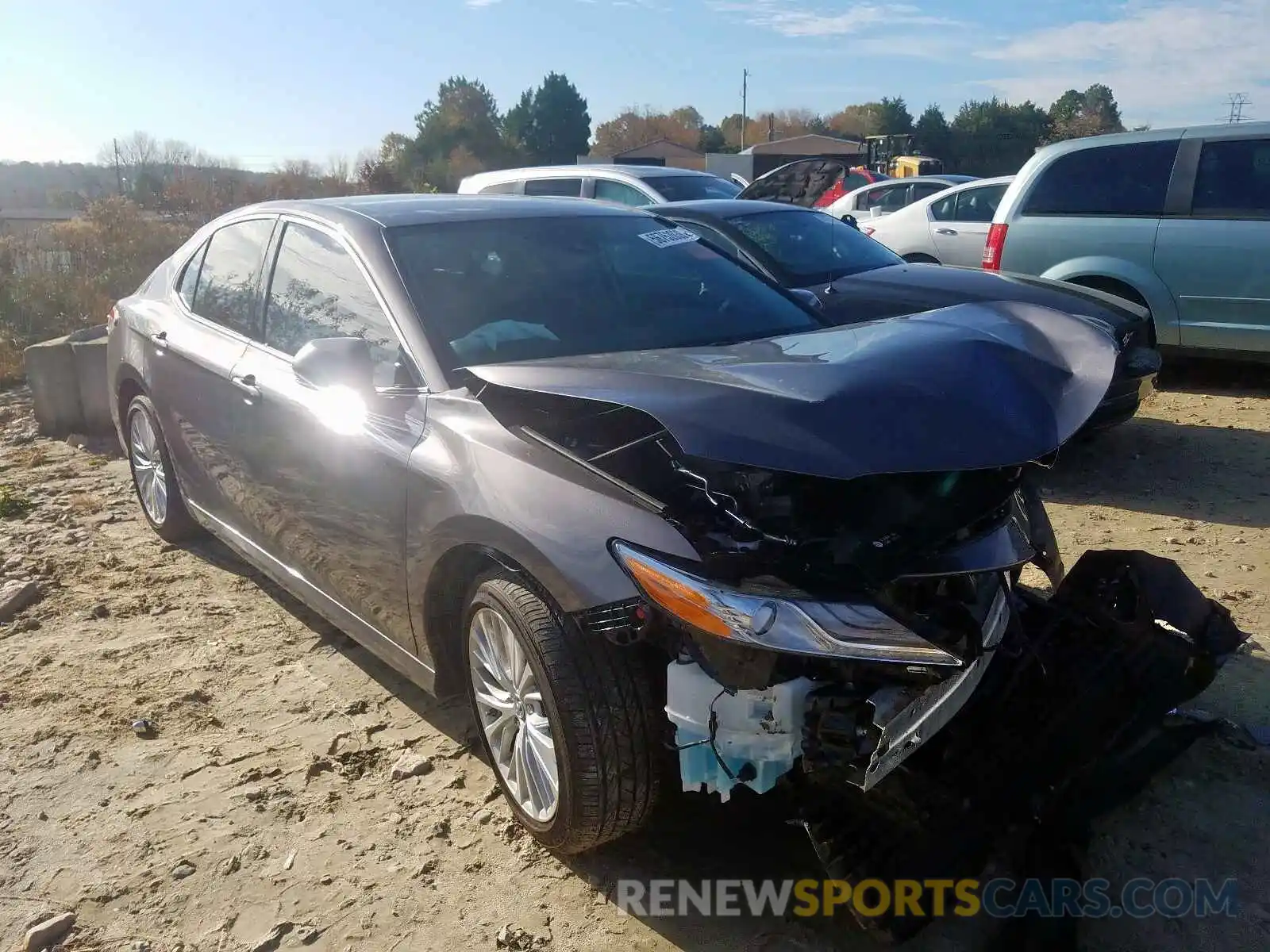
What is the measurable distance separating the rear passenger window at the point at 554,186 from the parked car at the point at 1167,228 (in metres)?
4.93

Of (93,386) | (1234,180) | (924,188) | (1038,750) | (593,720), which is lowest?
(93,386)

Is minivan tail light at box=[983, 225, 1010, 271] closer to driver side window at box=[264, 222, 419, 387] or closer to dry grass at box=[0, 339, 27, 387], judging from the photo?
driver side window at box=[264, 222, 419, 387]

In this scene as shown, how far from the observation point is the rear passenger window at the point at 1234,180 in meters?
7.12

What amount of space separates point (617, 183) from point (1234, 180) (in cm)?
600

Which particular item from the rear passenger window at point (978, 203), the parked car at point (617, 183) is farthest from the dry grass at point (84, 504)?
the rear passenger window at point (978, 203)

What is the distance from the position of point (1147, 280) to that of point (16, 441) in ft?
28.4

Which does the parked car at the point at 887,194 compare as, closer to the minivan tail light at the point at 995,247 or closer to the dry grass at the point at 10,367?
the minivan tail light at the point at 995,247

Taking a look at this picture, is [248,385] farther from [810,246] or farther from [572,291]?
[810,246]

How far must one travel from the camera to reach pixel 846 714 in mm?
2156

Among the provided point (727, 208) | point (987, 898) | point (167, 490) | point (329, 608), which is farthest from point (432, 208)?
point (727, 208)

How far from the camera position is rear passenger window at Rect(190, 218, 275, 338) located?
409cm

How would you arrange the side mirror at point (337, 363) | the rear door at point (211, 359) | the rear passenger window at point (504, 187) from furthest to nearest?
1. the rear passenger window at point (504, 187)
2. the rear door at point (211, 359)
3. the side mirror at point (337, 363)

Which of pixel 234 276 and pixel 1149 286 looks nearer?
pixel 234 276

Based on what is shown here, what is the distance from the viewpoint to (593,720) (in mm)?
2414
